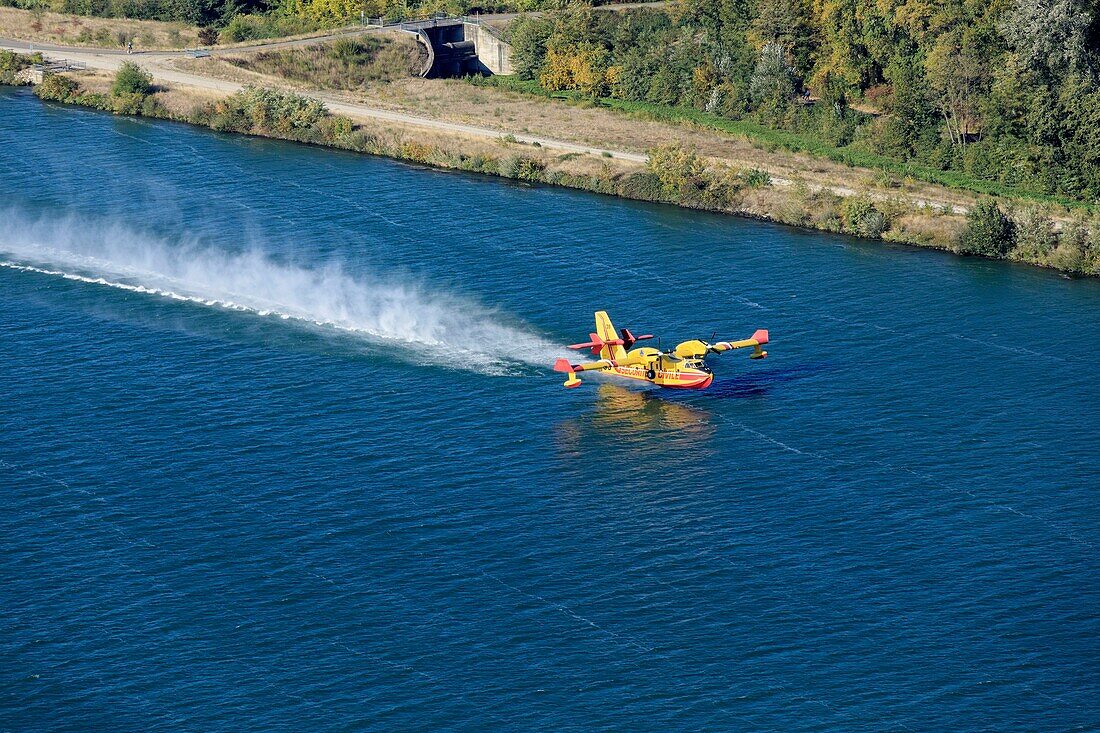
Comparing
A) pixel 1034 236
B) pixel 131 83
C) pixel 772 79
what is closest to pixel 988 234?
pixel 1034 236

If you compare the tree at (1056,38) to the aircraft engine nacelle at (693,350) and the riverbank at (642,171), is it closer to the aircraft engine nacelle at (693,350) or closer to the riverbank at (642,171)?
the riverbank at (642,171)

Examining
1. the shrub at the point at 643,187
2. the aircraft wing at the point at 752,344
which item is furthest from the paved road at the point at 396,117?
the aircraft wing at the point at 752,344

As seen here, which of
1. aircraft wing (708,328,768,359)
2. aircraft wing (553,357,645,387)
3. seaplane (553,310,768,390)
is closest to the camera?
seaplane (553,310,768,390)

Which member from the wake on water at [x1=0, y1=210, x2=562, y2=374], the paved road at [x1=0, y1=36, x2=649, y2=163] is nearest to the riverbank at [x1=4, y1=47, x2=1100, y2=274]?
the paved road at [x1=0, y1=36, x2=649, y2=163]

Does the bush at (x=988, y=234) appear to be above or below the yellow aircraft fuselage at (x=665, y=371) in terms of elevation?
above

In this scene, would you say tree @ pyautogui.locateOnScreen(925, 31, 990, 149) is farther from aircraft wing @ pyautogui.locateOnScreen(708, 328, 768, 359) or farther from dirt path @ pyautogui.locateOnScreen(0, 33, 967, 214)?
aircraft wing @ pyautogui.locateOnScreen(708, 328, 768, 359)

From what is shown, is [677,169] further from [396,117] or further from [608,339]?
[608,339]
